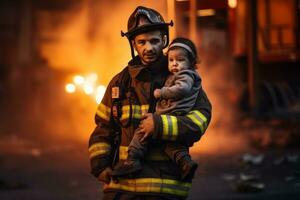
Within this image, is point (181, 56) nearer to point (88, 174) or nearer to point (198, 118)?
point (198, 118)

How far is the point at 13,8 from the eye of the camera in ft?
55.1

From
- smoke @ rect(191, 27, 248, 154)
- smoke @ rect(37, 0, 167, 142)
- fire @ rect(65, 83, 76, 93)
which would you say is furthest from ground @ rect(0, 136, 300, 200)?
fire @ rect(65, 83, 76, 93)

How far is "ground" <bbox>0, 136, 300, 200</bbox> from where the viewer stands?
27.2 ft

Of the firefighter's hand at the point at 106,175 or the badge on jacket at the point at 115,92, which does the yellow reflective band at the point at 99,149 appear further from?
the badge on jacket at the point at 115,92

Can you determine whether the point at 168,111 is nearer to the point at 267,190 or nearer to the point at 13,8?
the point at 267,190

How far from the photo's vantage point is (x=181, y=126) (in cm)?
363

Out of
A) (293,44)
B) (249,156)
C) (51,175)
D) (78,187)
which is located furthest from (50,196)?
(293,44)

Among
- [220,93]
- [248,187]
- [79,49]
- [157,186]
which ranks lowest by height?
[248,187]

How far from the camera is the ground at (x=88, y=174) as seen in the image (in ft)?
27.2

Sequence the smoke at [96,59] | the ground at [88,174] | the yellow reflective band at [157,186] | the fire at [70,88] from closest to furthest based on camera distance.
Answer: the yellow reflective band at [157,186], the ground at [88,174], the smoke at [96,59], the fire at [70,88]

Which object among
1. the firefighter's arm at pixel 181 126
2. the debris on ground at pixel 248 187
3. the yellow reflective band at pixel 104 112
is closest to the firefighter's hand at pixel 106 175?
the yellow reflective band at pixel 104 112

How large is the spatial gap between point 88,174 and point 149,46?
20.4 feet

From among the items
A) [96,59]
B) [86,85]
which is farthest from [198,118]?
[96,59]

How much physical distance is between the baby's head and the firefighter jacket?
100 mm
